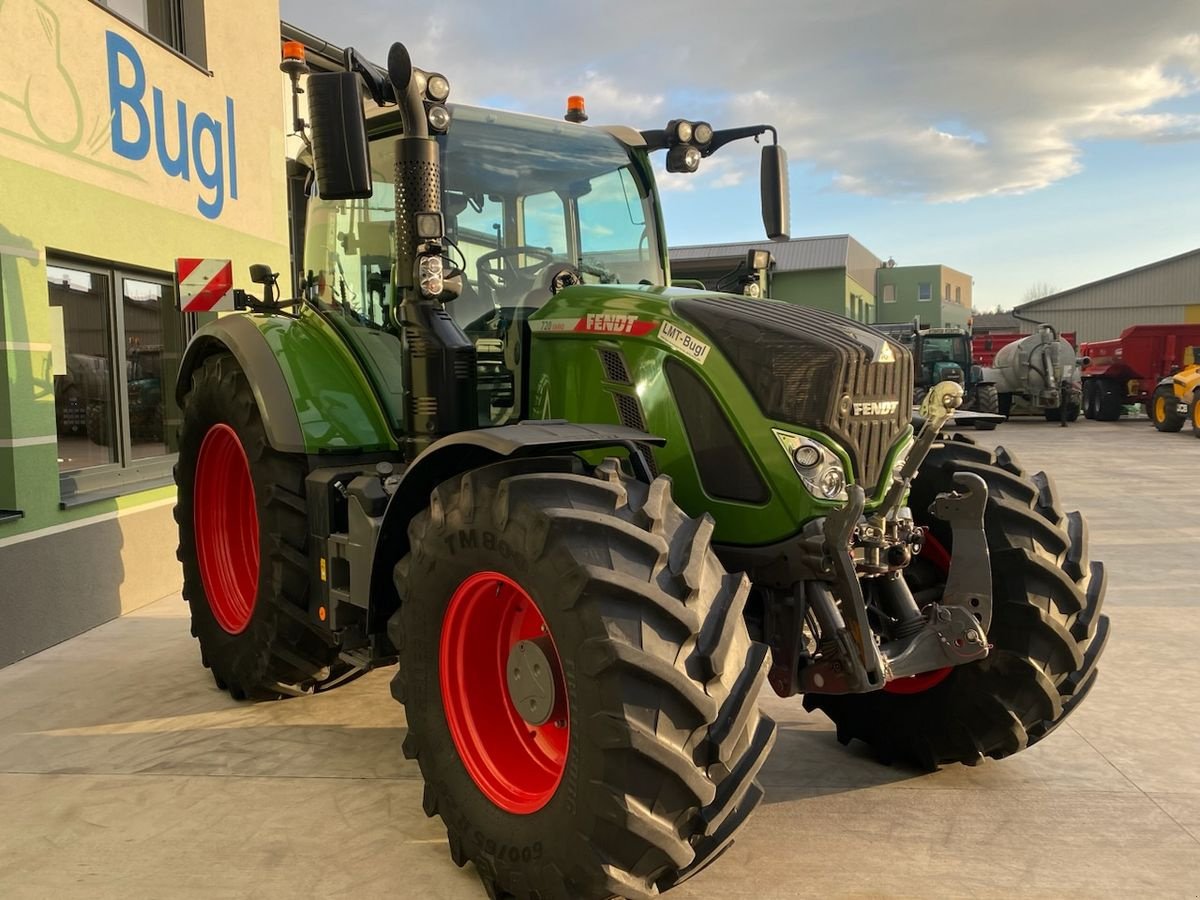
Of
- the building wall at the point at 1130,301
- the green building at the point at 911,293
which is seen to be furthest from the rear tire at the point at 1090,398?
the green building at the point at 911,293

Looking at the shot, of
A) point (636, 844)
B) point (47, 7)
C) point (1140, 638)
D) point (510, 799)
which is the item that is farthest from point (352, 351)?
point (1140, 638)

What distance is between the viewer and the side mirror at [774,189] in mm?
4059

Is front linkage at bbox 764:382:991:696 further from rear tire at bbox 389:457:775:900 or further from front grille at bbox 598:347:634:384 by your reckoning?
front grille at bbox 598:347:634:384

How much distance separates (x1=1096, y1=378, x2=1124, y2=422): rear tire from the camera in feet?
77.9

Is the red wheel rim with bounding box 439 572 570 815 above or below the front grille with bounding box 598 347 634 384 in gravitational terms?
below

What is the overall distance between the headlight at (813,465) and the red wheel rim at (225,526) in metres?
2.81

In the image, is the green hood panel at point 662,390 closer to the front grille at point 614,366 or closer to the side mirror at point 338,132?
the front grille at point 614,366

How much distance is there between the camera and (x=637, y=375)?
301 cm

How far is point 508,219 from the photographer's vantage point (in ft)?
12.0

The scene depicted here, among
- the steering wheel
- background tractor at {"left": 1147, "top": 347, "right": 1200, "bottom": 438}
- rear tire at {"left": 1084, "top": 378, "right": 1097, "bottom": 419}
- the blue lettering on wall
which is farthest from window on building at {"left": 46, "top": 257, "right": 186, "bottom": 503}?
rear tire at {"left": 1084, "top": 378, "right": 1097, "bottom": 419}

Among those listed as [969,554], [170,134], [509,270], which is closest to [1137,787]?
[969,554]

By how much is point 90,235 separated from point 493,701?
4.35 metres

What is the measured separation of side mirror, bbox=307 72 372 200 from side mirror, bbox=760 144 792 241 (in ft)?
6.26

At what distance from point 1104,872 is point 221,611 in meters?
3.71
